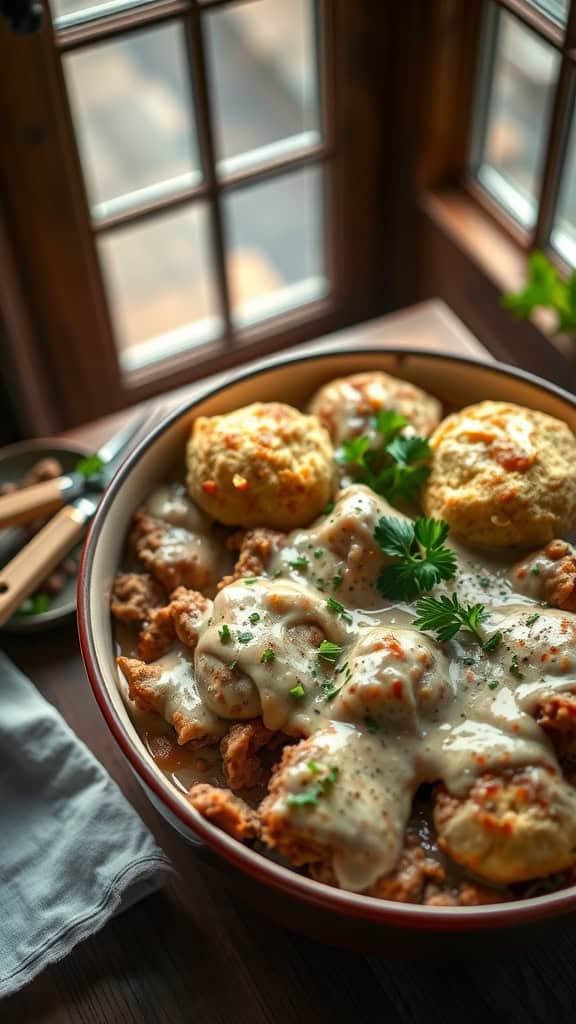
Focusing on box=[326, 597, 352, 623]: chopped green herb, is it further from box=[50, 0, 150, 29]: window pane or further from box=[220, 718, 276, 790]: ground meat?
box=[50, 0, 150, 29]: window pane

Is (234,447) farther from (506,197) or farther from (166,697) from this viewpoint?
(506,197)

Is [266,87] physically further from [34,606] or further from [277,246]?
[34,606]

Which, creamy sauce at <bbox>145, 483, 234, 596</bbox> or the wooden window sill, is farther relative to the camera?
the wooden window sill

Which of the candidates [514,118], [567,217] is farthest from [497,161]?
[567,217]

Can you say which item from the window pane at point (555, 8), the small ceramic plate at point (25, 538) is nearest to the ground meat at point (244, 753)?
the small ceramic plate at point (25, 538)

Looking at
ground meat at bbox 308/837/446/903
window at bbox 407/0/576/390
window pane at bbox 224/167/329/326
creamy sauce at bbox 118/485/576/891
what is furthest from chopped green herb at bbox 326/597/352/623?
window pane at bbox 224/167/329/326

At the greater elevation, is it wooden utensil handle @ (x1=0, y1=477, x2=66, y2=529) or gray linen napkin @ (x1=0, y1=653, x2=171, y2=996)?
wooden utensil handle @ (x1=0, y1=477, x2=66, y2=529)

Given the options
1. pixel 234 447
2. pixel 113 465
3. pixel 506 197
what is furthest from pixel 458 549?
pixel 506 197
